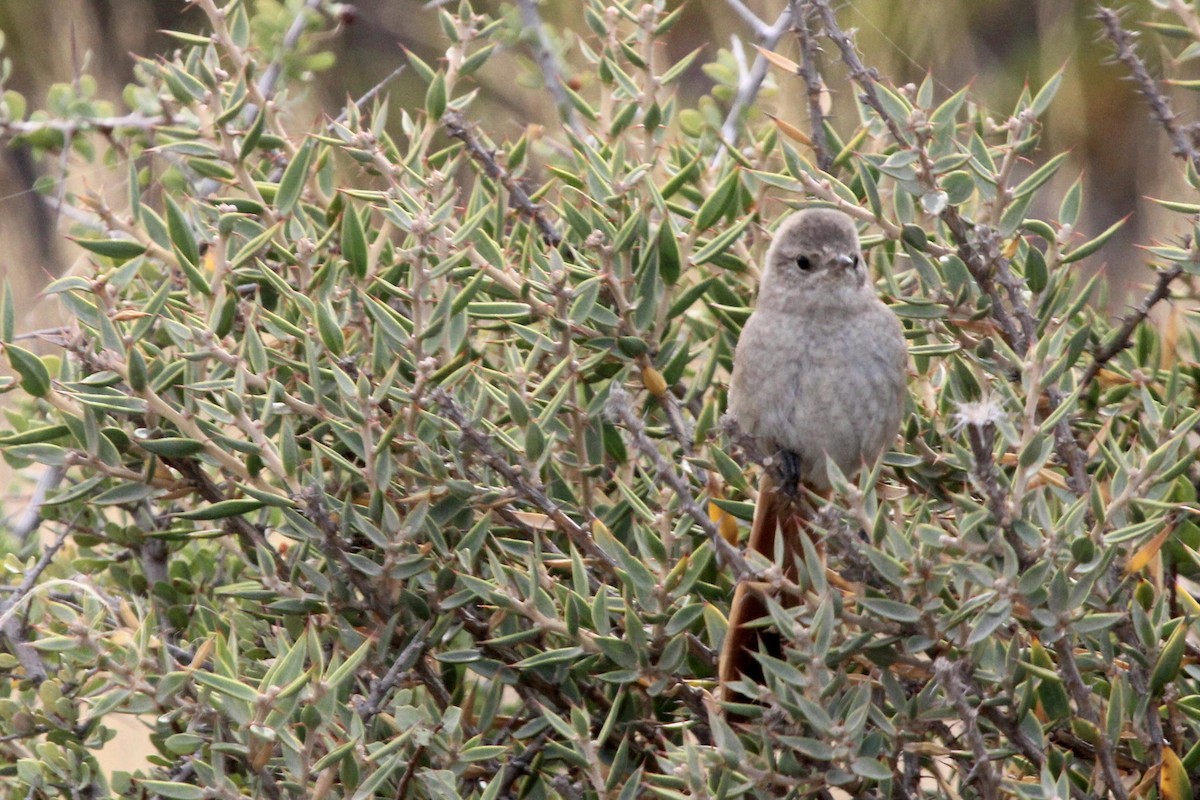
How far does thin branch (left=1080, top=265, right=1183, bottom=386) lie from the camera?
2.37m

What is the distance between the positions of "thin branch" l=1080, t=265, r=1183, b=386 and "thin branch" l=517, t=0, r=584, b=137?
3.71ft

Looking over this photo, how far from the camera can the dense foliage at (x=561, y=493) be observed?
75.4 inches

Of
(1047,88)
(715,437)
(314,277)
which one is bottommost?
(715,437)

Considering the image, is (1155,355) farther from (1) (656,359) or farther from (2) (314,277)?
Answer: (2) (314,277)

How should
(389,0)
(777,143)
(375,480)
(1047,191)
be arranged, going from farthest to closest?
(389,0) < (1047,191) < (777,143) < (375,480)

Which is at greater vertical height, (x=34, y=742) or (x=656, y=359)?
(x=656, y=359)

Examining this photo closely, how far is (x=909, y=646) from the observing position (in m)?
1.90

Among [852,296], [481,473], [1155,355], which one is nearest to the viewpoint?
[481,473]

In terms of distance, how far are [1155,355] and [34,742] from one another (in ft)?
7.23

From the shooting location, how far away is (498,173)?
271 centimetres

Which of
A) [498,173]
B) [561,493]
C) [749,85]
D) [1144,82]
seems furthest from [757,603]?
[749,85]

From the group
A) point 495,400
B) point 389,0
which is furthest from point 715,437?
point 389,0

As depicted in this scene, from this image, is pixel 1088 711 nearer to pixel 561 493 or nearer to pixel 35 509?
pixel 561 493

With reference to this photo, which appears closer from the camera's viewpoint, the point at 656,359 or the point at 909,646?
the point at 909,646
